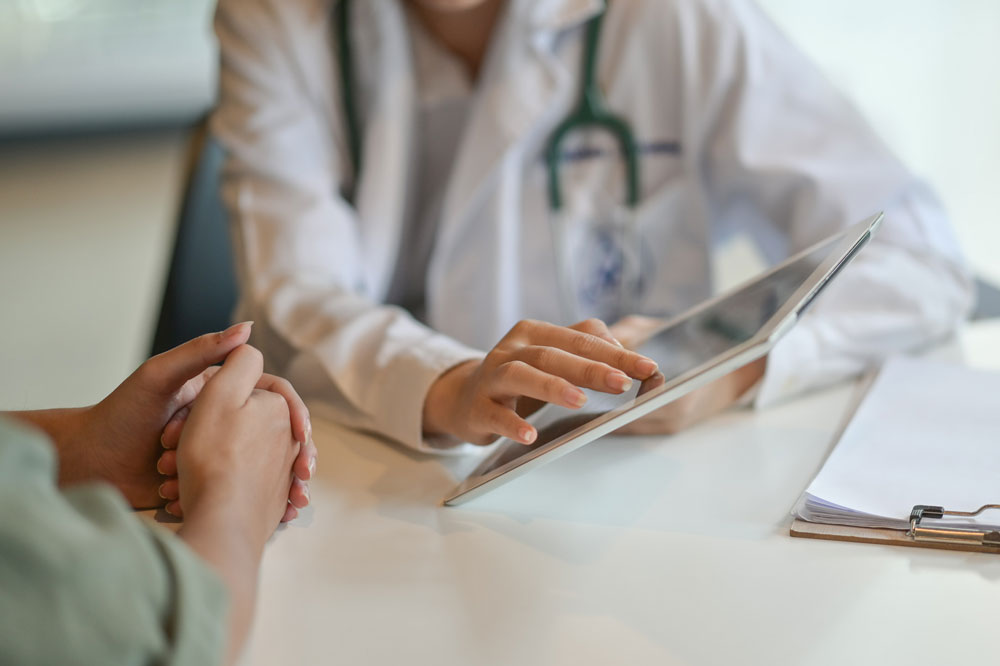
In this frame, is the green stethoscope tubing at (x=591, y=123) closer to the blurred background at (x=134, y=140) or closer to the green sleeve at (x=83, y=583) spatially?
the blurred background at (x=134, y=140)

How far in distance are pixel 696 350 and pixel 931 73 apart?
7.18ft

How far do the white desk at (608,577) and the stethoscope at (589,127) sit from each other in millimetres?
401

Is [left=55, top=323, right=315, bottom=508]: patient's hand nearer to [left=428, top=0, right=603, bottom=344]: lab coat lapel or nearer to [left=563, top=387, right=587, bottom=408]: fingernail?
[left=563, top=387, right=587, bottom=408]: fingernail

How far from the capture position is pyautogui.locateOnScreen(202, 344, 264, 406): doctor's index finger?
510mm

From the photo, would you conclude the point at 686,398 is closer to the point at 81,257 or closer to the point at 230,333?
the point at 230,333

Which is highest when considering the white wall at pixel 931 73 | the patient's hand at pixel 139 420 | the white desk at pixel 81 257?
the white wall at pixel 931 73

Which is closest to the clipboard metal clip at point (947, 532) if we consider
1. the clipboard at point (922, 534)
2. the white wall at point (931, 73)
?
the clipboard at point (922, 534)

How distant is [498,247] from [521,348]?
1.48 feet

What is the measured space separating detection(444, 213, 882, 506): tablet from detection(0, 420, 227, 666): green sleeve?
22cm

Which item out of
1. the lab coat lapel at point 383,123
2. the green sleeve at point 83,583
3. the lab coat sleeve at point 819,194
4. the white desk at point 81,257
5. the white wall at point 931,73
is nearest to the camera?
the green sleeve at point 83,583

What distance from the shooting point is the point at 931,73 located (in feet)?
7.87

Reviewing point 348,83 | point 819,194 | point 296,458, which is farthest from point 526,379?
point 348,83

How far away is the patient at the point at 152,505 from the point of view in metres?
0.31

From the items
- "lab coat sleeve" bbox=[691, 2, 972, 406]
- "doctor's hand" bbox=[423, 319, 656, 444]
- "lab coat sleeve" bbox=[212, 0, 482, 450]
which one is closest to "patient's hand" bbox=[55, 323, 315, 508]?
"doctor's hand" bbox=[423, 319, 656, 444]
